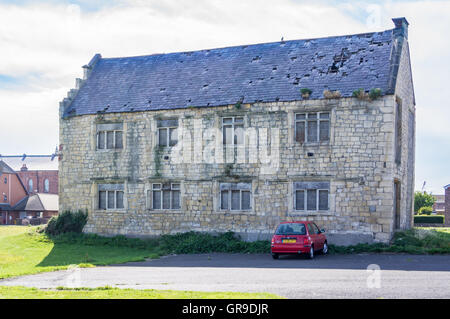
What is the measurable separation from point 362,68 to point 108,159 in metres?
13.3

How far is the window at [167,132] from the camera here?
27766 millimetres

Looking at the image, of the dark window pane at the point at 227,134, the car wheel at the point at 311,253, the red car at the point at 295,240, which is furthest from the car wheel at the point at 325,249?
the dark window pane at the point at 227,134

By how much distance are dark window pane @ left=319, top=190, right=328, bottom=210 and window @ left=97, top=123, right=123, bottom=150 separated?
10536 millimetres

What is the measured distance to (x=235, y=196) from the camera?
2652 cm

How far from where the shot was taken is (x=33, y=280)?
16.4 metres

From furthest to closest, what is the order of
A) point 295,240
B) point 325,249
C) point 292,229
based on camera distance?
point 325,249, point 292,229, point 295,240

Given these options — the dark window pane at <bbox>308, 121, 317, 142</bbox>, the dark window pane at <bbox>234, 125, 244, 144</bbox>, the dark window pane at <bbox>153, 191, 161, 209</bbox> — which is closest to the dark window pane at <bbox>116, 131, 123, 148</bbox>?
the dark window pane at <bbox>153, 191, 161, 209</bbox>

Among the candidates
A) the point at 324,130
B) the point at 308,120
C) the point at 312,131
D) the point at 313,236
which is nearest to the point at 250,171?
the point at 312,131

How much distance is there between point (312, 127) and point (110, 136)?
10538 millimetres

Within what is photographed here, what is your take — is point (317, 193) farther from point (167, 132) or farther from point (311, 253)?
point (167, 132)

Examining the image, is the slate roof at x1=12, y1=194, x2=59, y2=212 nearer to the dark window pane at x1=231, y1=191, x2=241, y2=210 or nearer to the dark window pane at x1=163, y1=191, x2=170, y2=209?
the dark window pane at x1=163, y1=191, x2=170, y2=209

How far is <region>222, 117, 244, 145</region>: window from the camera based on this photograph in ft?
86.8

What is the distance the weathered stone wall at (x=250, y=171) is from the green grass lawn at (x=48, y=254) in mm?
2126
